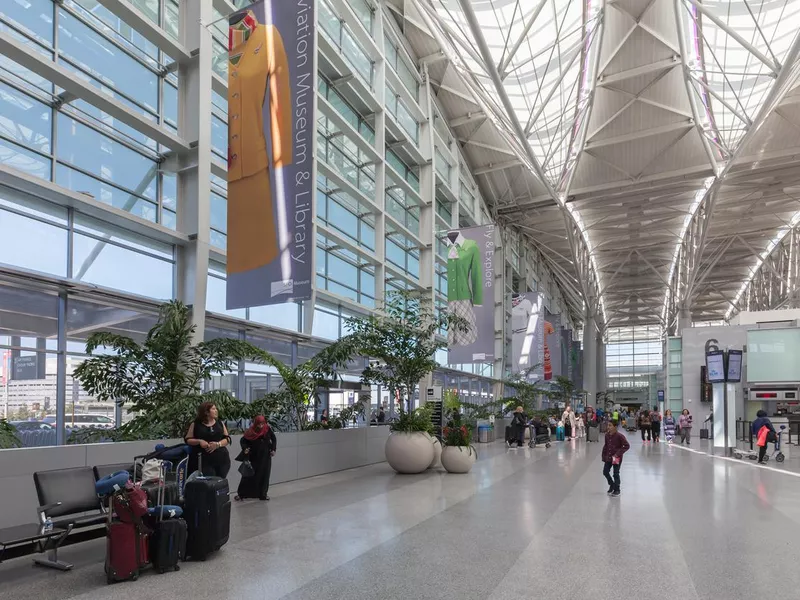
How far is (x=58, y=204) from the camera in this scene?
11391 mm

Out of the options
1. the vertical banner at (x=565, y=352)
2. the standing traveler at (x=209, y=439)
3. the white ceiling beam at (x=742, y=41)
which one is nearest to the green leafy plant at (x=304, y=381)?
the standing traveler at (x=209, y=439)

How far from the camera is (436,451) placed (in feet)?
45.3

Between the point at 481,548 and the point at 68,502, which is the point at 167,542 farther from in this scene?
the point at 481,548

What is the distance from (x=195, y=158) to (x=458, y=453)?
8531 mm

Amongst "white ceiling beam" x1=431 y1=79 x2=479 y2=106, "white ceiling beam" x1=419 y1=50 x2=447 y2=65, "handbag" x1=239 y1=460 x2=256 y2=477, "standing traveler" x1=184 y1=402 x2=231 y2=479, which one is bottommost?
"handbag" x1=239 y1=460 x2=256 y2=477

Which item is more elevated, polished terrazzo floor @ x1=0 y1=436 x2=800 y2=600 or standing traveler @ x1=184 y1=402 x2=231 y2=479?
standing traveler @ x1=184 y1=402 x2=231 y2=479

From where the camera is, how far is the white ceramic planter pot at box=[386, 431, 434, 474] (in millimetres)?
12766

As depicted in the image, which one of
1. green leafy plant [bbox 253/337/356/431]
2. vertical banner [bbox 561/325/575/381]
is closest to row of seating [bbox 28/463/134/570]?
green leafy plant [bbox 253/337/356/431]

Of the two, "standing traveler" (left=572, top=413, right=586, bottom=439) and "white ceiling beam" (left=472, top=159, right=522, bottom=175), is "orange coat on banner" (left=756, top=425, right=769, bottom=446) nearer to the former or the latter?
"standing traveler" (left=572, top=413, right=586, bottom=439)

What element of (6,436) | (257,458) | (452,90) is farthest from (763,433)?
(452,90)

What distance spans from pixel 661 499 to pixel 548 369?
2354cm

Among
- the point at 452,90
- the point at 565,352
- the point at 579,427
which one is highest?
the point at 452,90

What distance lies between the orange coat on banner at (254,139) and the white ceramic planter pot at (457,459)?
5429 mm

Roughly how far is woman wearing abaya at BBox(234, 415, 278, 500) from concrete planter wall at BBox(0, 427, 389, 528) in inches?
28.5
